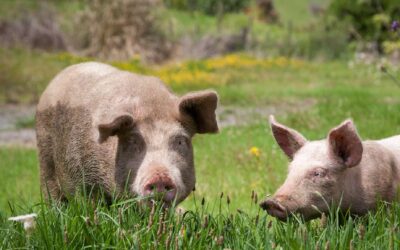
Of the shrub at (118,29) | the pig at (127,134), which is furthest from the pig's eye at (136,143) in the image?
the shrub at (118,29)

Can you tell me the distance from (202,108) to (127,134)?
0.52m

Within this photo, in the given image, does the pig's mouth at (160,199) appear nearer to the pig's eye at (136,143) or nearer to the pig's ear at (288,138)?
the pig's eye at (136,143)

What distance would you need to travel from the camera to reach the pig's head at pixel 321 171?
4430 millimetres

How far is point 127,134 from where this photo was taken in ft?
16.1

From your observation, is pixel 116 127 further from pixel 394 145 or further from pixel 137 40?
pixel 137 40

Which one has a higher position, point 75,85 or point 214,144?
point 75,85

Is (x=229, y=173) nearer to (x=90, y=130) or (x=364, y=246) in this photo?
(x=90, y=130)

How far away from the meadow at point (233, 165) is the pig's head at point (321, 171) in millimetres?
117

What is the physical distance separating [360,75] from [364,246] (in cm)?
1767

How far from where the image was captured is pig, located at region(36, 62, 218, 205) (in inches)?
184

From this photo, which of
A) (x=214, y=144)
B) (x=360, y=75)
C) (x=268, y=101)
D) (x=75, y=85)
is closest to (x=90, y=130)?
(x=75, y=85)

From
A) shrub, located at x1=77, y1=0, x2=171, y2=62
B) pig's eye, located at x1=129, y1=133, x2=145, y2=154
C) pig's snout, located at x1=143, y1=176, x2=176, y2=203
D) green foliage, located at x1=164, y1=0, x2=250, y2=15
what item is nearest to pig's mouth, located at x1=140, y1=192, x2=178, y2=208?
pig's snout, located at x1=143, y1=176, x2=176, y2=203

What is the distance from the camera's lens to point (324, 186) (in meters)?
4.60

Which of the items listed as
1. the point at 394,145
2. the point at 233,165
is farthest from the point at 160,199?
the point at 233,165
